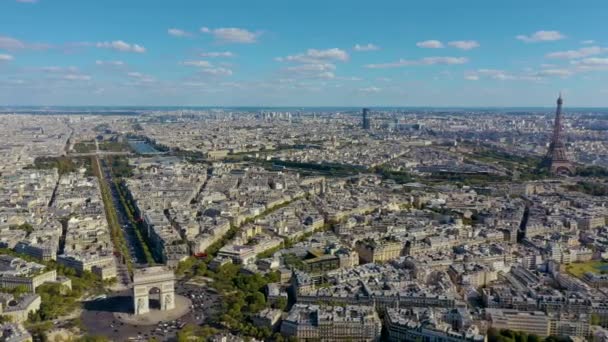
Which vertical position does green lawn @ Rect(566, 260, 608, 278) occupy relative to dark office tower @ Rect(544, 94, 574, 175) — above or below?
below

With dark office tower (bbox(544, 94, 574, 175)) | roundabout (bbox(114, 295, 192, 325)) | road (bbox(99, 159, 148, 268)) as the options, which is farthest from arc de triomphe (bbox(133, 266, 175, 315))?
dark office tower (bbox(544, 94, 574, 175))

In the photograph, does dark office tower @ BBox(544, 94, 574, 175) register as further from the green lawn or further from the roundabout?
the roundabout

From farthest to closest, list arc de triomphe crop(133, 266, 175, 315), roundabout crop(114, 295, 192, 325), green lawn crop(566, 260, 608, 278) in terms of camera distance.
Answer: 1. green lawn crop(566, 260, 608, 278)
2. arc de triomphe crop(133, 266, 175, 315)
3. roundabout crop(114, 295, 192, 325)

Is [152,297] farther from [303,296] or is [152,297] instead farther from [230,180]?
[230,180]

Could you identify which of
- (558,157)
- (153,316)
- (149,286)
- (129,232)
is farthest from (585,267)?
(558,157)

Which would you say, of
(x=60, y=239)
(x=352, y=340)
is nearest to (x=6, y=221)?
(x=60, y=239)

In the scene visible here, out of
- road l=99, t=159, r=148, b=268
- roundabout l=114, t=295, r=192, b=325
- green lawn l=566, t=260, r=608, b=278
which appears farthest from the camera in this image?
road l=99, t=159, r=148, b=268
